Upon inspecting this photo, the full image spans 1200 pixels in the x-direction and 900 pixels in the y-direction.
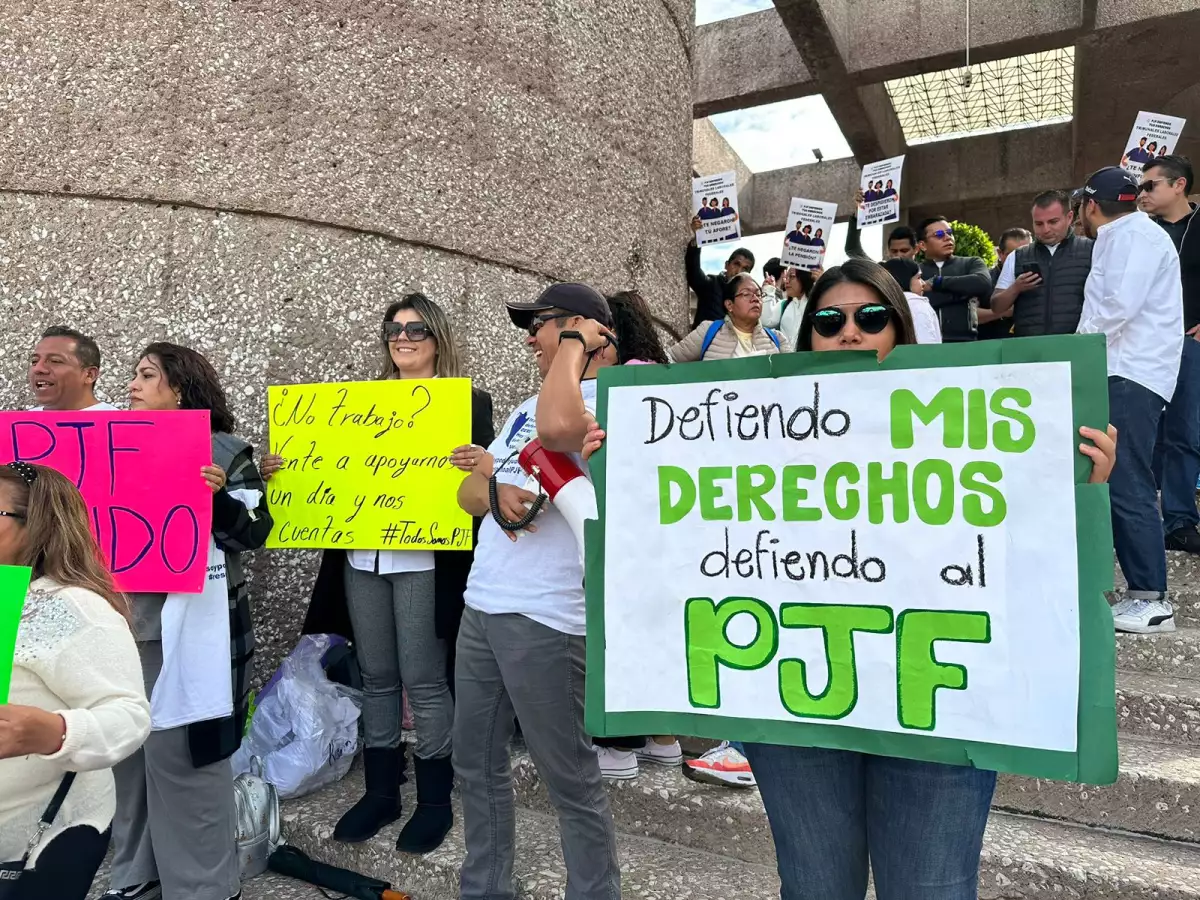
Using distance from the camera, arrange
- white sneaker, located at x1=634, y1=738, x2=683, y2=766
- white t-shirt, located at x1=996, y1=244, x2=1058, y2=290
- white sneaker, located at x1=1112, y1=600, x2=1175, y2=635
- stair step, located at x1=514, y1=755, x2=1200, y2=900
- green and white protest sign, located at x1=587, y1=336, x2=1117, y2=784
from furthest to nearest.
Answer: white t-shirt, located at x1=996, y1=244, x2=1058, y2=290
white sneaker, located at x1=1112, y1=600, x2=1175, y2=635
white sneaker, located at x1=634, y1=738, x2=683, y2=766
stair step, located at x1=514, y1=755, x2=1200, y2=900
green and white protest sign, located at x1=587, y1=336, x2=1117, y2=784

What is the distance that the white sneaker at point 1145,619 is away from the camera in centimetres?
314

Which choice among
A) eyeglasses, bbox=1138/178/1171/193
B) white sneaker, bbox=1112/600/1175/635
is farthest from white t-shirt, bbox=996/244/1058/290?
white sneaker, bbox=1112/600/1175/635

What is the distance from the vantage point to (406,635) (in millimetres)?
2615

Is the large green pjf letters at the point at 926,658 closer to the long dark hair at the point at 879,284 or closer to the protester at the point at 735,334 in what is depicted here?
the long dark hair at the point at 879,284

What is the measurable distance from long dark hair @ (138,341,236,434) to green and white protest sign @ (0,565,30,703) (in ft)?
4.11

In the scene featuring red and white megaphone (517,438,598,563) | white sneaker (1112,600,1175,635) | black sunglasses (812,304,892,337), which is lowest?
white sneaker (1112,600,1175,635)

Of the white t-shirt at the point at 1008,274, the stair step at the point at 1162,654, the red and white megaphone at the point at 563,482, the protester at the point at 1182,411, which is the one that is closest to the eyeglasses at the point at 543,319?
the red and white megaphone at the point at 563,482

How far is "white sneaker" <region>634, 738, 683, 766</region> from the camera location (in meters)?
2.89

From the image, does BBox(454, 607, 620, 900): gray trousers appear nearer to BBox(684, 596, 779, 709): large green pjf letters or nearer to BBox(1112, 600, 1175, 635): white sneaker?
BBox(684, 596, 779, 709): large green pjf letters

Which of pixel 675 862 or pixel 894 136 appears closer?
pixel 675 862

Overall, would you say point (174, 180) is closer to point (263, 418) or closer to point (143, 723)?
point (263, 418)

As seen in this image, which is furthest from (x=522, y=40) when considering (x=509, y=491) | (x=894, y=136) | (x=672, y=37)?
(x=894, y=136)

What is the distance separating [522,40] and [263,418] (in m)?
2.09

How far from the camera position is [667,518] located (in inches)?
62.4
